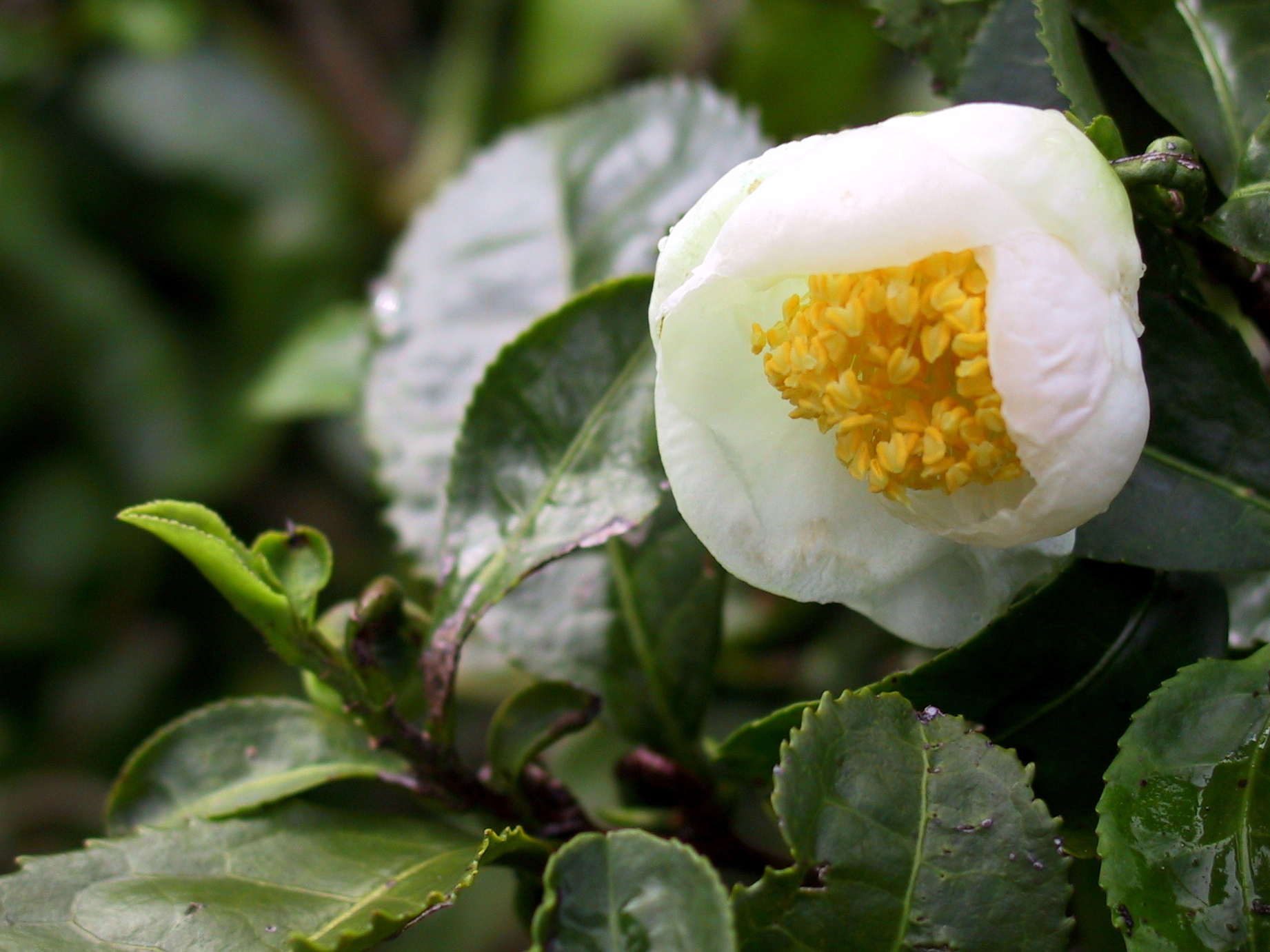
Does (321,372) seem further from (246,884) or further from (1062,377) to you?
(1062,377)

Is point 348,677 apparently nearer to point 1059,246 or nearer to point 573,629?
point 573,629

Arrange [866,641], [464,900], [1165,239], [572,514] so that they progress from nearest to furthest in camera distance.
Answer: [1165,239], [572,514], [866,641], [464,900]

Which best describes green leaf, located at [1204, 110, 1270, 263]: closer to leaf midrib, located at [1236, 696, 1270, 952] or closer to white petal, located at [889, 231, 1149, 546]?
white petal, located at [889, 231, 1149, 546]

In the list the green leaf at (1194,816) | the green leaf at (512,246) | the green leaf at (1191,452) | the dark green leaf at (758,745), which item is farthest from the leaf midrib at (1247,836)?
the green leaf at (512,246)

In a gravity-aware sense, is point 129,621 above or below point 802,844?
below

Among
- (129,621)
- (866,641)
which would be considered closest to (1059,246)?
(866,641)

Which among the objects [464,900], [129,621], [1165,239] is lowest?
[464,900]

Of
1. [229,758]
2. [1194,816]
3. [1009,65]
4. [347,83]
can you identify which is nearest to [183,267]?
[347,83]
